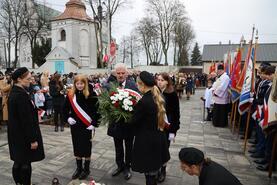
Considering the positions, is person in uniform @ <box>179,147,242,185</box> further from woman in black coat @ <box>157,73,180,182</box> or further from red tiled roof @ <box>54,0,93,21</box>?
red tiled roof @ <box>54,0,93,21</box>

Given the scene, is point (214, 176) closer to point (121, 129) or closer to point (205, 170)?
point (205, 170)

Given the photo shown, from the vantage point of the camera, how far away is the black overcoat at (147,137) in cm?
318

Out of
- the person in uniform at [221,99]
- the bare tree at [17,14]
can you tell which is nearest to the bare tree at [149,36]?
the bare tree at [17,14]

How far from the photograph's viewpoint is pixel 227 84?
8.30m

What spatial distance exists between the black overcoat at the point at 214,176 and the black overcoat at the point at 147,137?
1.04 m

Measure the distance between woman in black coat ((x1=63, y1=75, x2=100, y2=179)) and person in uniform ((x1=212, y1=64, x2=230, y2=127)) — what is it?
214 inches

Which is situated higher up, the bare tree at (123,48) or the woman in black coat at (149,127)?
the bare tree at (123,48)

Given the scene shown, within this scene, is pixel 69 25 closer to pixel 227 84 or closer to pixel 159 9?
pixel 159 9

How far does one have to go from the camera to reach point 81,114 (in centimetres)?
409

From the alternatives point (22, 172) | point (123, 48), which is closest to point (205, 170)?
point (22, 172)

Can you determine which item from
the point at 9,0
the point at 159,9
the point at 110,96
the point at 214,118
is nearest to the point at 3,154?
the point at 110,96

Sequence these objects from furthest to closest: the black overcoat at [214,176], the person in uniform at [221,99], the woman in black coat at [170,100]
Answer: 1. the person in uniform at [221,99]
2. the woman in black coat at [170,100]
3. the black overcoat at [214,176]

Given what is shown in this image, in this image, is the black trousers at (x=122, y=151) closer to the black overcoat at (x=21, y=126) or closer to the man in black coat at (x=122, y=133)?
the man in black coat at (x=122, y=133)

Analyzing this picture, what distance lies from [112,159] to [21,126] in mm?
2431
